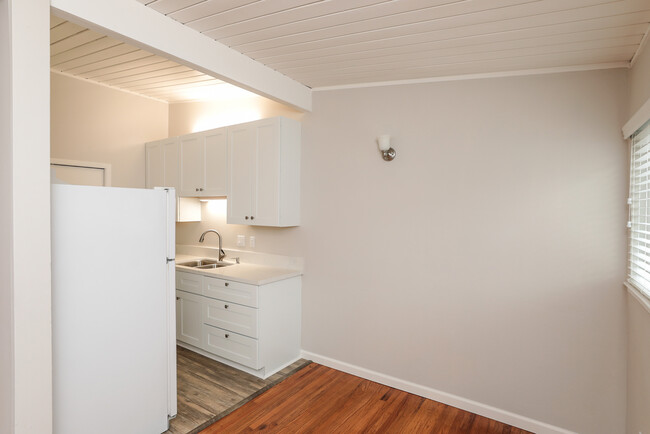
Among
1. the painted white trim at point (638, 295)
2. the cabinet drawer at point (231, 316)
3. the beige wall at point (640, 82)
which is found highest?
the beige wall at point (640, 82)

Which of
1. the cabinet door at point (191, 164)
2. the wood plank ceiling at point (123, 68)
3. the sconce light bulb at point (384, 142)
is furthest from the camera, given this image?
the cabinet door at point (191, 164)

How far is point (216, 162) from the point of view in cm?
380

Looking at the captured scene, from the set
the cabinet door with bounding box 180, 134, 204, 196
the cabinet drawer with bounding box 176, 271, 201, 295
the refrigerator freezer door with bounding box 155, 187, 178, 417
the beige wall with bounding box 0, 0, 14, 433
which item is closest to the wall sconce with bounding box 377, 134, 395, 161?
the refrigerator freezer door with bounding box 155, 187, 178, 417

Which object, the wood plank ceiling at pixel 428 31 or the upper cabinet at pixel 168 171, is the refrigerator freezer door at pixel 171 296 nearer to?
the wood plank ceiling at pixel 428 31

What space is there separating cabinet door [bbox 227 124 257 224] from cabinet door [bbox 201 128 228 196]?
8 centimetres

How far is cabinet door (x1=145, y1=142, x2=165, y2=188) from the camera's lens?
4.35 meters

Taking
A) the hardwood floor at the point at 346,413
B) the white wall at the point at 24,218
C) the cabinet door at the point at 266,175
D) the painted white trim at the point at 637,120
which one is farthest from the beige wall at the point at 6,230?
the painted white trim at the point at 637,120

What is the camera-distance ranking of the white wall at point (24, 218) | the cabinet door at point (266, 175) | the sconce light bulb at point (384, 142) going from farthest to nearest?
the cabinet door at point (266, 175) → the sconce light bulb at point (384, 142) → the white wall at point (24, 218)

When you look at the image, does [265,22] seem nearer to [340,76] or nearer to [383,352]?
[340,76]

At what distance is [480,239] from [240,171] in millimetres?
2203

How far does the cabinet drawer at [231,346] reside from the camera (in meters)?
3.19

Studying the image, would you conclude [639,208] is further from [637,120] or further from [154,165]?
[154,165]

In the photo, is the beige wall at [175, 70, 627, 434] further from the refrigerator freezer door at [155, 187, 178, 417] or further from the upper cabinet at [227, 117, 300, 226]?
the refrigerator freezer door at [155, 187, 178, 417]

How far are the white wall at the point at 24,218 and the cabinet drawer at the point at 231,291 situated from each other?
1.56 meters
